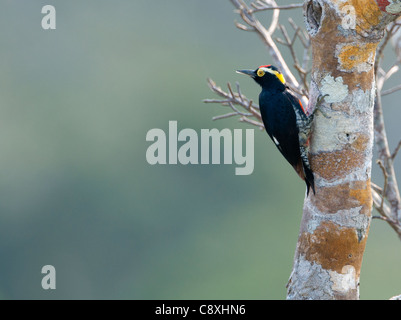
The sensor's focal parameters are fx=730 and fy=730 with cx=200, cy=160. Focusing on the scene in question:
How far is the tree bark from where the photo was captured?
294cm

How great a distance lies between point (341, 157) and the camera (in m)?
2.96

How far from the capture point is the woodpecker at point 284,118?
3316 millimetres

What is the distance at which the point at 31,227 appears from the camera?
30.7m

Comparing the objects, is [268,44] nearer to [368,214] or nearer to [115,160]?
[368,214]

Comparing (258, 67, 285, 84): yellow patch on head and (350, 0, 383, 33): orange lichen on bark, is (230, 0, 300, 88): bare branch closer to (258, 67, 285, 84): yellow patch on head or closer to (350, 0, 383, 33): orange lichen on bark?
(258, 67, 285, 84): yellow patch on head

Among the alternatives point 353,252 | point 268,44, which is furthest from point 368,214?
point 268,44

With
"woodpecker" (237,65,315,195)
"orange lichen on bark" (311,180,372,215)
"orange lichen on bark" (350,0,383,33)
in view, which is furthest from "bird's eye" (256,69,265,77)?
"orange lichen on bark" (311,180,372,215)

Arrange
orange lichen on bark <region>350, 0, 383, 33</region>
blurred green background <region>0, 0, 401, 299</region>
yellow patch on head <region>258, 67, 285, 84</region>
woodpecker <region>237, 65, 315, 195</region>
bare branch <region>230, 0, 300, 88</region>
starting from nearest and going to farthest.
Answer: orange lichen on bark <region>350, 0, 383, 33</region>, woodpecker <region>237, 65, 315, 195</region>, yellow patch on head <region>258, 67, 285, 84</region>, bare branch <region>230, 0, 300, 88</region>, blurred green background <region>0, 0, 401, 299</region>

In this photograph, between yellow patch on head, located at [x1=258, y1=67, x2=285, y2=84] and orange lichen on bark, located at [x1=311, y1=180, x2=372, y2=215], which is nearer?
orange lichen on bark, located at [x1=311, y1=180, x2=372, y2=215]

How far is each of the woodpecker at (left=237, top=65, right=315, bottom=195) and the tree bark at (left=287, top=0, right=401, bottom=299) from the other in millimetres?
162

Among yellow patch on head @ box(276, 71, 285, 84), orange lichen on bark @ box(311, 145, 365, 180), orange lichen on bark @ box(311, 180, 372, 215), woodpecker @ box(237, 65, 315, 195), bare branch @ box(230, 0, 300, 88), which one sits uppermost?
bare branch @ box(230, 0, 300, 88)

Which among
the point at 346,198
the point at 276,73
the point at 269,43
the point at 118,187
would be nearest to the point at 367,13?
the point at 346,198

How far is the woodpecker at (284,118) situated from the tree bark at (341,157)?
6.4 inches

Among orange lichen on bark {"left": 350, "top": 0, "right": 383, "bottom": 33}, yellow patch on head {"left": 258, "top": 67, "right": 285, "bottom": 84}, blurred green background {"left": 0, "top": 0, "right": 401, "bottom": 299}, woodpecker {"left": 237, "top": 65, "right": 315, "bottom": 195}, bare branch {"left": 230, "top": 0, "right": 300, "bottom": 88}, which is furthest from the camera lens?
blurred green background {"left": 0, "top": 0, "right": 401, "bottom": 299}
